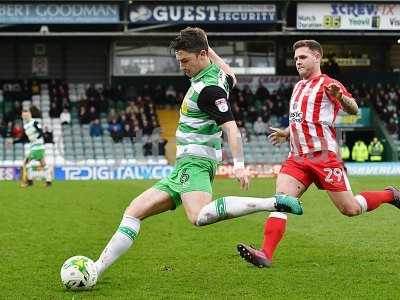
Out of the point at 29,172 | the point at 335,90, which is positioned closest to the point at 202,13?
the point at 29,172

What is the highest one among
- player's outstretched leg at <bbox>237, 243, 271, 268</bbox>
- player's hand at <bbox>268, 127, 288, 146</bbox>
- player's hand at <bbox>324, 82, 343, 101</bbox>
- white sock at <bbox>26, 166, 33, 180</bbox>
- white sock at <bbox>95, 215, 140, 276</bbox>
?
player's hand at <bbox>324, 82, 343, 101</bbox>

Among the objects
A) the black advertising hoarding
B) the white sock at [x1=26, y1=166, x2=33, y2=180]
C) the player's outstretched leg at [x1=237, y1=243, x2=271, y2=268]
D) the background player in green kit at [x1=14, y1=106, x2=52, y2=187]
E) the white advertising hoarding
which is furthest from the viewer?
the white advertising hoarding

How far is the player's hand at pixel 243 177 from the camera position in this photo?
22.8 feet

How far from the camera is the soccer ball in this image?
295 inches

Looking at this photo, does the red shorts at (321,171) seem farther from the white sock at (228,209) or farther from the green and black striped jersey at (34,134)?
the green and black striped jersey at (34,134)

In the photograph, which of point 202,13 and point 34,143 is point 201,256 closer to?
point 34,143

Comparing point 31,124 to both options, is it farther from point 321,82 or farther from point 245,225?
point 321,82

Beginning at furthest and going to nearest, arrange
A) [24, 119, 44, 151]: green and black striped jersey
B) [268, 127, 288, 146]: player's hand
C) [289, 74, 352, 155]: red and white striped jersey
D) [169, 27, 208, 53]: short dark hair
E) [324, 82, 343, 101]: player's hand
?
[24, 119, 44, 151]: green and black striped jersey → [268, 127, 288, 146]: player's hand → [289, 74, 352, 155]: red and white striped jersey → [324, 82, 343, 101]: player's hand → [169, 27, 208, 53]: short dark hair

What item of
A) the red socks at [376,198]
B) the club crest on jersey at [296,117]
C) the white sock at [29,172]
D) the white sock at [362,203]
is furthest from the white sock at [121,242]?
the white sock at [29,172]

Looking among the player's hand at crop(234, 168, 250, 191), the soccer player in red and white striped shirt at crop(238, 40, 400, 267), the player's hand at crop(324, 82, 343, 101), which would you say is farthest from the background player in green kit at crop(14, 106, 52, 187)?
the player's hand at crop(234, 168, 250, 191)

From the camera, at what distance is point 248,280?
316 inches

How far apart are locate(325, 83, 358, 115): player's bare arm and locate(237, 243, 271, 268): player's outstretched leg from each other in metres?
1.67

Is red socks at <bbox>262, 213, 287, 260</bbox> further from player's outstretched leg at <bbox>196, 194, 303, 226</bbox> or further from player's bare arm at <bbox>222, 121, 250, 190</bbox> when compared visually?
player's bare arm at <bbox>222, 121, 250, 190</bbox>

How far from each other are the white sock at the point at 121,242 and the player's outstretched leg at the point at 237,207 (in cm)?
66
